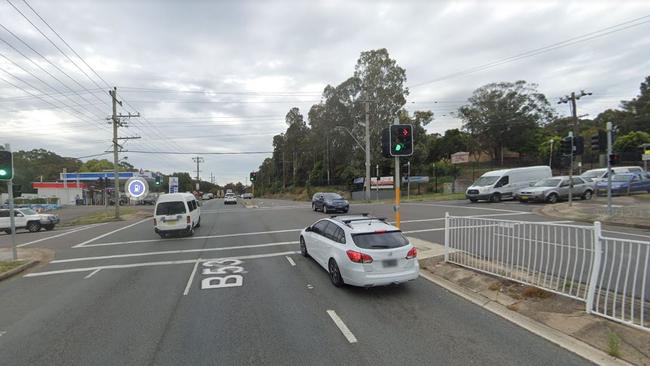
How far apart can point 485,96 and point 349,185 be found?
36834 millimetres

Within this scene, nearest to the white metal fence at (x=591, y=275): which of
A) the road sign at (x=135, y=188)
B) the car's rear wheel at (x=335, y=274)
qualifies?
the car's rear wheel at (x=335, y=274)

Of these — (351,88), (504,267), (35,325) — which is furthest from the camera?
(351,88)

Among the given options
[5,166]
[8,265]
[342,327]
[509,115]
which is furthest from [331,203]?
[509,115]

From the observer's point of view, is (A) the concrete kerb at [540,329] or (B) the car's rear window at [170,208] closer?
(A) the concrete kerb at [540,329]

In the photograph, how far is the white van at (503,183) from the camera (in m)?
29.1

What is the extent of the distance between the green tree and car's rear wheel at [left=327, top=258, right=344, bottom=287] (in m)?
72.6

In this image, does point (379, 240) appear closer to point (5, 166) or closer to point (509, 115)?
point (5, 166)

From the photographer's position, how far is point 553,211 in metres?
20.8

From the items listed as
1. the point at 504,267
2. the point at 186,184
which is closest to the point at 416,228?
the point at 504,267

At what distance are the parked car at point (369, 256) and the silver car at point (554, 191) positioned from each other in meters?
22.1

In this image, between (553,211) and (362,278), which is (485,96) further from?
(362,278)

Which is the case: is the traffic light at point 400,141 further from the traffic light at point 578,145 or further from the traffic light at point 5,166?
the traffic light at point 578,145

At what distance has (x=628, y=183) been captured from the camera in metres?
27.3

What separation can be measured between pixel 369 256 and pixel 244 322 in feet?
8.57
